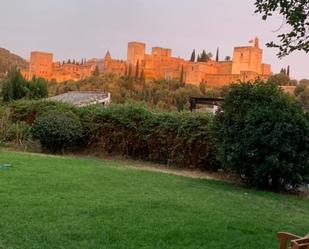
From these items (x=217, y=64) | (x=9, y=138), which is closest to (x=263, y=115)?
(x=9, y=138)

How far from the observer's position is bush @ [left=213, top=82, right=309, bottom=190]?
31.5 ft

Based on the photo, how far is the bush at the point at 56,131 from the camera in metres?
14.3

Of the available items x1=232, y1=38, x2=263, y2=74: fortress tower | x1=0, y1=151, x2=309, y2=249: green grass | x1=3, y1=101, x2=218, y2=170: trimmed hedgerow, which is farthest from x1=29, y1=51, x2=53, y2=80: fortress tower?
x1=0, y1=151, x2=309, y2=249: green grass

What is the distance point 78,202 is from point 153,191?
1.79 m

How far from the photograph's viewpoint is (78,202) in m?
6.12

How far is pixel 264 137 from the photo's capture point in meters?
9.65

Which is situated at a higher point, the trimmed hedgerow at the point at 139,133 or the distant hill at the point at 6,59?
the distant hill at the point at 6,59

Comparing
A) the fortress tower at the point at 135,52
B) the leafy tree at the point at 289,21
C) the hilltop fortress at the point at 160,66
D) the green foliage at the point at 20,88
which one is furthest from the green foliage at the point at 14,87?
the fortress tower at the point at 135,52

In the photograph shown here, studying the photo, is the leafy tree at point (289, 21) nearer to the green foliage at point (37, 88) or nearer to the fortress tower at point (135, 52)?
the green foliage at point (37, 88)

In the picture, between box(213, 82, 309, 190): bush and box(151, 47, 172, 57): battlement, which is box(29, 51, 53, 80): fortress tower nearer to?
box(151, 47, 172, 57): battlement

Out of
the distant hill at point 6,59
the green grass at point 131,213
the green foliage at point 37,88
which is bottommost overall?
the green grass at point 131,213

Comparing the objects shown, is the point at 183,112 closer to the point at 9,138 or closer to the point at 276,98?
the point at 276,98

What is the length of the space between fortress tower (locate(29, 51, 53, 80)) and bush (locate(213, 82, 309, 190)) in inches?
3116

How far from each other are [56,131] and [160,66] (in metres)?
78.3
